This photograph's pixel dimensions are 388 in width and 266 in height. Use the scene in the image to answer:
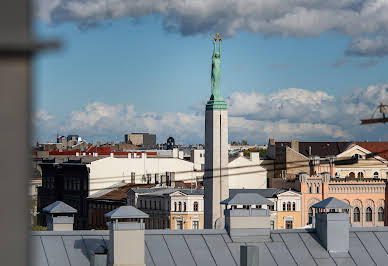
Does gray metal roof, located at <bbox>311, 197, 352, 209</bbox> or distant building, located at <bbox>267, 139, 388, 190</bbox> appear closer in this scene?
gray metal roof, located at <bbox>311, 197, 352, 209</bbox>

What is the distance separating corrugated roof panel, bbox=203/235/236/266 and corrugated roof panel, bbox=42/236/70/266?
3132 millimetres

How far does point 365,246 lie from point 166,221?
8405cm

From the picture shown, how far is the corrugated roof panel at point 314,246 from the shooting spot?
23469mm

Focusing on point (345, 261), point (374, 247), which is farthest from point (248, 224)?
point (374, 247)

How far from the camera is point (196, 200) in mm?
113438

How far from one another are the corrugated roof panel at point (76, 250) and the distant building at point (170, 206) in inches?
3207

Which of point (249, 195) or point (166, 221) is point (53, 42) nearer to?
point (249, 195)

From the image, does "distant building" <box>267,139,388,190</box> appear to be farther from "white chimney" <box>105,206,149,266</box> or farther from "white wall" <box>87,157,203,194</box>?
"white chimney" <box>105,206,149,266</box>

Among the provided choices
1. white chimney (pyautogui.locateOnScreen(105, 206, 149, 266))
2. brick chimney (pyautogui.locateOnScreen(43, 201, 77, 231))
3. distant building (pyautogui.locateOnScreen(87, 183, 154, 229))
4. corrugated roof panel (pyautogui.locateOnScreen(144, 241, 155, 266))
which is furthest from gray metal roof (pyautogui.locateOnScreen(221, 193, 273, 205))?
distant building (pyautogui.locateOnScreen(87, 183, 154, 229))

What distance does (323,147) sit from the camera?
148m

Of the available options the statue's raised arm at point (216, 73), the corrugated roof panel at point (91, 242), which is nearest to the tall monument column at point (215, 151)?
the statue's raised arm at point (216, 73)

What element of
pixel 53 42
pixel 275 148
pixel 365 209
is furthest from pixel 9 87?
pixel 275 148

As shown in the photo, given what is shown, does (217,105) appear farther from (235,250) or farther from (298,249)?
(235,250)

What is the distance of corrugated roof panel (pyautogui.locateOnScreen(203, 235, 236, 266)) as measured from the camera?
2263 centimetres
